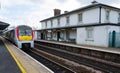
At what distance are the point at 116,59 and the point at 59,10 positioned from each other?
2627 cm

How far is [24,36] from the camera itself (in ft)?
59.2

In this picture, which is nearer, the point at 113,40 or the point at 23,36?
the point at 23,36

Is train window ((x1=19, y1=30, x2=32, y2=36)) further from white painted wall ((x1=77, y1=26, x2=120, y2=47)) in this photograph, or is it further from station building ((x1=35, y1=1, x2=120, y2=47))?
white painted wall ((x1=77, y1=26, x2=120, y2=47))

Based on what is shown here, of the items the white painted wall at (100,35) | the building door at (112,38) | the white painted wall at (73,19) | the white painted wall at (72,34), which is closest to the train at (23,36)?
the white painted wall at (100,35)

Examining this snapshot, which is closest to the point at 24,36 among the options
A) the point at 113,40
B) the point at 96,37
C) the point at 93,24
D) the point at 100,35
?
the point at 93,24

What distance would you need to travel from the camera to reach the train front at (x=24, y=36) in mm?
17650

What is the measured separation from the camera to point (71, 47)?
18250 millimetres

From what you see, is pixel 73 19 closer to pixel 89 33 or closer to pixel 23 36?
pixel 89 33

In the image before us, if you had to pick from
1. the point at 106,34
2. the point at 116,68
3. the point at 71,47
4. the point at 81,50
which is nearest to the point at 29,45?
the point at 71,47

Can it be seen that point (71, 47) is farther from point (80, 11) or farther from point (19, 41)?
point (80, 11)

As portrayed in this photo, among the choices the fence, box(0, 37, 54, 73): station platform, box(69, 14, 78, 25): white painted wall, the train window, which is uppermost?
box(69, 14, 78, 25): white painted wall

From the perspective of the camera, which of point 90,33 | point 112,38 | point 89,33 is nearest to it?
point 112,38

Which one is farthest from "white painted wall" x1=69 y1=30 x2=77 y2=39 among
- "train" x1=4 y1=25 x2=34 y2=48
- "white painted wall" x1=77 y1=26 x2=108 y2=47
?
"train" x1=4 y1=25 x2=34 y2=48

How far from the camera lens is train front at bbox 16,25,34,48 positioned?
17650 mm
